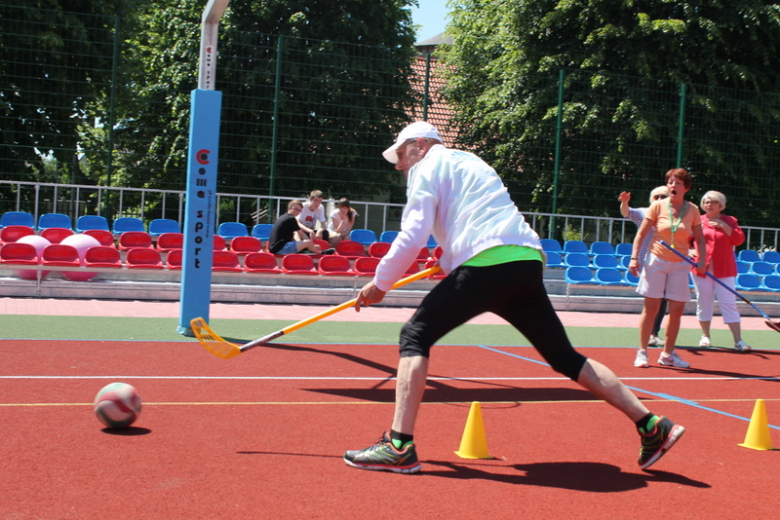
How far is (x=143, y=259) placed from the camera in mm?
13141

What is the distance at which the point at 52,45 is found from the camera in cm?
1527

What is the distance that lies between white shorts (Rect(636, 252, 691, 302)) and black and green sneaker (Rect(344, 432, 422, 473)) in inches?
186

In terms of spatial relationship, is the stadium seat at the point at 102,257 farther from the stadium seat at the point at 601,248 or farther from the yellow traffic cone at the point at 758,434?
the yellow traffic cone at the point at 758,434

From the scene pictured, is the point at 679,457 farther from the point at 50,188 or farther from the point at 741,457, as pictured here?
the point at 50,188

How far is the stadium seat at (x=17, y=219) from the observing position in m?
14.4

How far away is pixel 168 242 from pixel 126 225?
4.46ft

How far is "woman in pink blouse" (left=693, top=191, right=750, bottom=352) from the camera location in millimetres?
9742

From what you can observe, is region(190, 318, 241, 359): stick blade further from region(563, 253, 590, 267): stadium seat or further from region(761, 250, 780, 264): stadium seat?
region(761, 250, 780, 264): stadium seat

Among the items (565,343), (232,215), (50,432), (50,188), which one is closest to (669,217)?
(565,343)

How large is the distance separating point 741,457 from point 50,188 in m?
13.4

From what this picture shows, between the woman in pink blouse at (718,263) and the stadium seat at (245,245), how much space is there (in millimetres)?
7844

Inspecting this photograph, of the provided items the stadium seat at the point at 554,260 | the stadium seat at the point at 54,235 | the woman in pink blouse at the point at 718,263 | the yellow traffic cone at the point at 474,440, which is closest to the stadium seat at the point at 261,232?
the stadium seat at the point at 54,235

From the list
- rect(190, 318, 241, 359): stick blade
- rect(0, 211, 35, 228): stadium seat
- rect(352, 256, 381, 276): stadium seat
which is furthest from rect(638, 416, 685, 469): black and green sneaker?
rect(0, 211, 35, 228): stadium seat

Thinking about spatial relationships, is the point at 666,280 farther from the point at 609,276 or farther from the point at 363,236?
the point at 363,236
